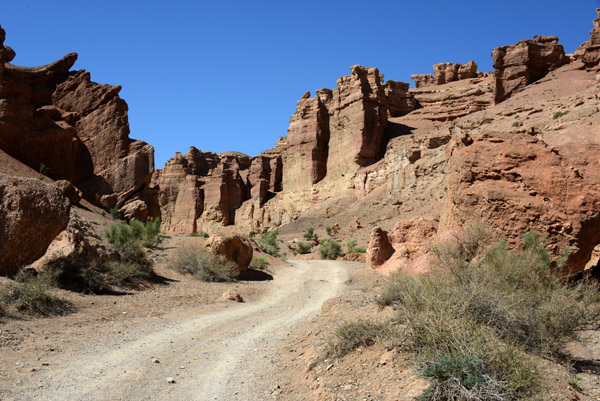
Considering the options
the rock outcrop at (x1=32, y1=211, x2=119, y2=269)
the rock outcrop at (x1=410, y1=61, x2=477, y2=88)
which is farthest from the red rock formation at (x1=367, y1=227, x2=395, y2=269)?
the rock outcrop at (x1=410, y1=61, x2=477, y2=88)

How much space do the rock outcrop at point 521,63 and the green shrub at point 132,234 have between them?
43632mm

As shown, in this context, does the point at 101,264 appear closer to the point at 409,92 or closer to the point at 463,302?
the point at 463,302

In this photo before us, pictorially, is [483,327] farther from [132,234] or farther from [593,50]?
[593,50]

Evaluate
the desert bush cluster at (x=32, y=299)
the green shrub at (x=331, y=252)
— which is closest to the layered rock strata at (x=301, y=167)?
the green shrub at (x=331, y=252)

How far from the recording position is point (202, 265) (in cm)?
1611

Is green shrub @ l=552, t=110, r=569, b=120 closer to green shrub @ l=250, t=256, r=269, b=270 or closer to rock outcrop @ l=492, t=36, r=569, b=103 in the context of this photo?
rock outcrop @ l=492, t=36, r=569, b=103

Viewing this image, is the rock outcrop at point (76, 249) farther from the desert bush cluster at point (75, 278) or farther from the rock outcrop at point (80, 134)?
the rock outcrop at point (80, 134)

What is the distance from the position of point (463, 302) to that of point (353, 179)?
48638mm

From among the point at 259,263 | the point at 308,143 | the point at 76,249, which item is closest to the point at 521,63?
the point at 308,143

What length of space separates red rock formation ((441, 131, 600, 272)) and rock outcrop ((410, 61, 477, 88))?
72.2 meters

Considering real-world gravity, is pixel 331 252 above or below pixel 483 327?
above

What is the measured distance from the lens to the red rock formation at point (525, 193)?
896 centimetres

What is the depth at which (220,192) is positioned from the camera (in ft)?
232

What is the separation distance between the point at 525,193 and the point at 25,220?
10862 mm
